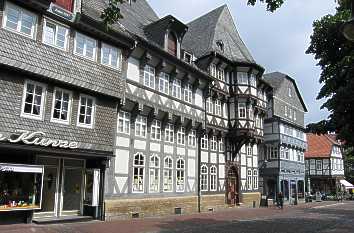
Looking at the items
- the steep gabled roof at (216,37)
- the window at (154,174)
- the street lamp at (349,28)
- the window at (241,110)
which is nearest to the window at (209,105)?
the window at (241,110)

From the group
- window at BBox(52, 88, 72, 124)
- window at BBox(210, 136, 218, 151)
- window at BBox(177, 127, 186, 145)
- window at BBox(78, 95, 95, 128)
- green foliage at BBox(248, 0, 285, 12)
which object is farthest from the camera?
window at BBox(210, 136, 218, 151)

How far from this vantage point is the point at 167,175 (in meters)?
24.3

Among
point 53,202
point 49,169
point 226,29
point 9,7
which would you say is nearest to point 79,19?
point 9,7

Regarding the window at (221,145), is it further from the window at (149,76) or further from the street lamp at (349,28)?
the street lamp at (349,28)

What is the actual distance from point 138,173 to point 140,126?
2.79 metres

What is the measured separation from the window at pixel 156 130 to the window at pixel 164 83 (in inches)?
83.1

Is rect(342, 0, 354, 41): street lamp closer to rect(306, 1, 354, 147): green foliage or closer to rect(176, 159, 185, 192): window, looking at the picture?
rect(306, 1, 354, 147): green foliage

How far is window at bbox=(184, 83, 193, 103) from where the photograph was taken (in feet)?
87.7

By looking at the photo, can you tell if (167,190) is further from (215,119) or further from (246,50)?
(246,50)

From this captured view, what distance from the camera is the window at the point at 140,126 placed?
876 inches

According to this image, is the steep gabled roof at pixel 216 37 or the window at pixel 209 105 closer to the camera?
the window at pixel 209 105

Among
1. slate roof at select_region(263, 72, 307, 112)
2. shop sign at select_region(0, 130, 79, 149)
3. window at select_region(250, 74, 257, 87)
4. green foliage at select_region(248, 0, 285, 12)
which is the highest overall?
slate roof at select_region(263, 72, 307, 112)

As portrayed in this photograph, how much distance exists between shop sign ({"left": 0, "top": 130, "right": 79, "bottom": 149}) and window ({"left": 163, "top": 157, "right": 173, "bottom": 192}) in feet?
27.0

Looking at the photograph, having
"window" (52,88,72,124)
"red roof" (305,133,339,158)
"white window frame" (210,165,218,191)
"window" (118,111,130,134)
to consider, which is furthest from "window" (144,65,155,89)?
"red roof" (305,133,339,158)
